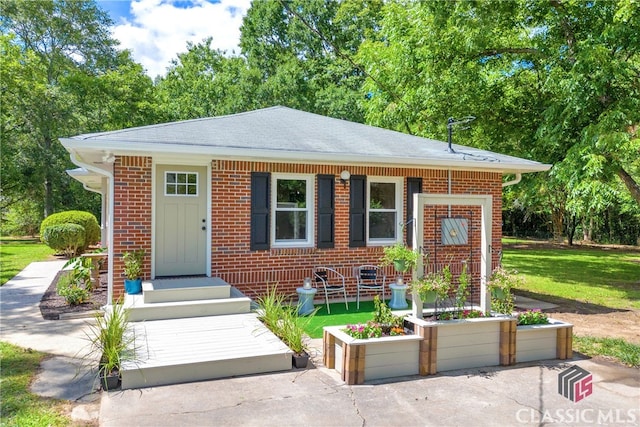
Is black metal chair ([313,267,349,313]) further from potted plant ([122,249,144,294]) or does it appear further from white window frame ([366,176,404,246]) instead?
potted plant ([122,249,144,294])

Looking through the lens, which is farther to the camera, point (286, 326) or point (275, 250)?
point (275, 250)

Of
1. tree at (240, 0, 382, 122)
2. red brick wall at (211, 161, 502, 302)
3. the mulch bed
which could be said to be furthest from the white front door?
tree at (240, 0, 382, 122)

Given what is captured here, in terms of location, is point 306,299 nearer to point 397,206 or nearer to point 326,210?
point 326,210

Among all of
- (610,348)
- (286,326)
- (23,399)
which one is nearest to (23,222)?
(23,399)

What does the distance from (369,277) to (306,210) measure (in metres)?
1.78

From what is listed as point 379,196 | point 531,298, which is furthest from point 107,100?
point 531,298

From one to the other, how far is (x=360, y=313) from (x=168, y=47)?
2652 centimetres

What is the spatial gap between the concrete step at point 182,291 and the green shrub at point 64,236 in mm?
8745

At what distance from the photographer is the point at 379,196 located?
29.8 ft

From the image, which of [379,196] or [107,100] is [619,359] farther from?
[107,100]

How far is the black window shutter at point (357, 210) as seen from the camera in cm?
869

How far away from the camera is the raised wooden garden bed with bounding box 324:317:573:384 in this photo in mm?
4770

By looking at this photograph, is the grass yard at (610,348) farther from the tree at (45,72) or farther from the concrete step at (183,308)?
the tree at (45,72)

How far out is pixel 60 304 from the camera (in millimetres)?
7957
